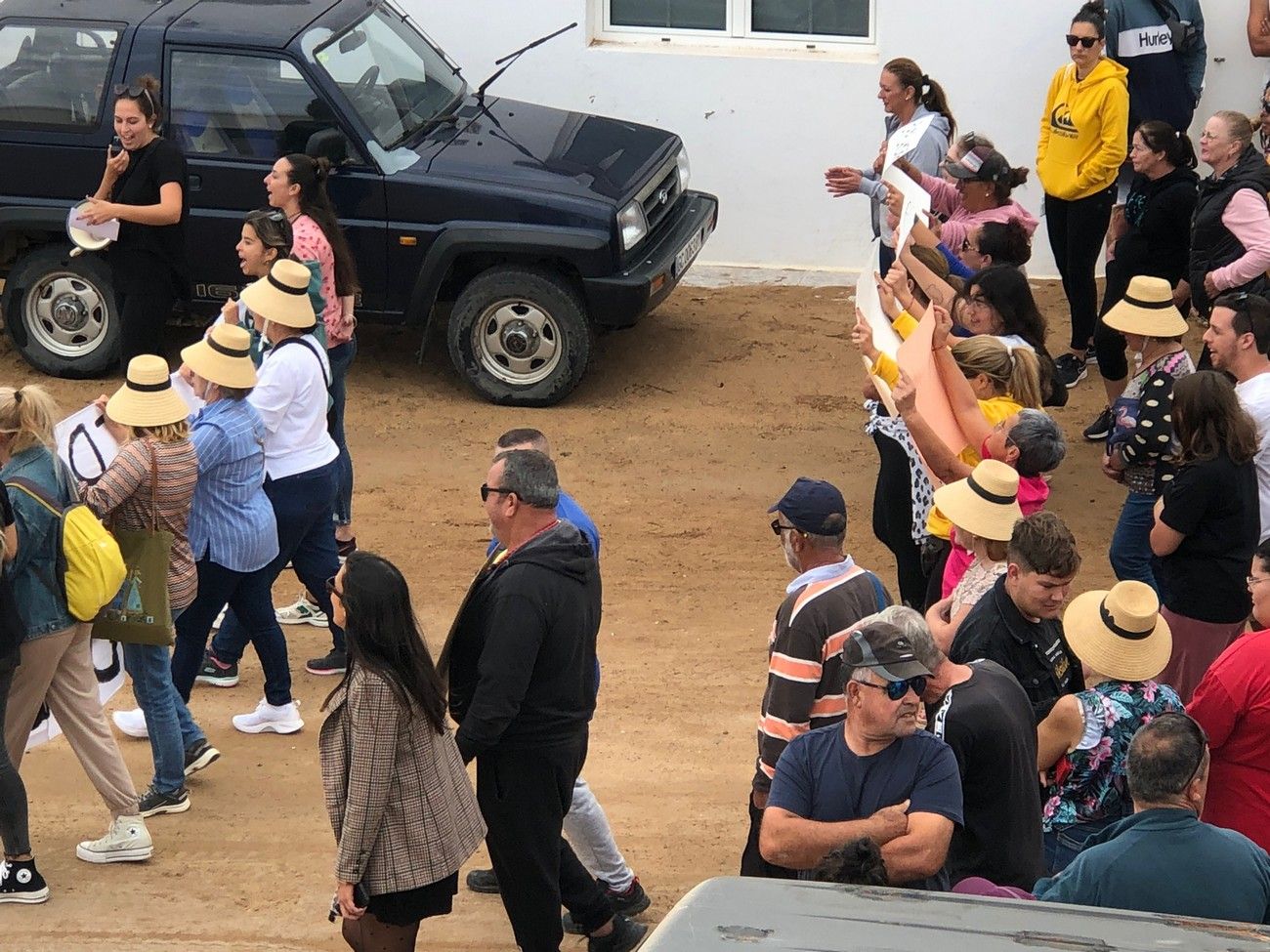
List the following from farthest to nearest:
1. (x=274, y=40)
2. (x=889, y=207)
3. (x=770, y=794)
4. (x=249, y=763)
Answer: (x=274, y=40) < (x=889, y=207) < (x=249, y=763) < (x=770, y=794)

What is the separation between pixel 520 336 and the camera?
10422 millimetres

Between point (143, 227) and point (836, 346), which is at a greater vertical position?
point (143, 227)

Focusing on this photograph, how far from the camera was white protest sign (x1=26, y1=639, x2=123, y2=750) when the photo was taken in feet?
20.6

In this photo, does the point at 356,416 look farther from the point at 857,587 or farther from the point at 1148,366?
the point at 857,587

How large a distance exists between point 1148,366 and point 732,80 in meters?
6.17

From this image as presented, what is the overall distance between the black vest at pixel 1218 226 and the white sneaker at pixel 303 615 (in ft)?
15.8

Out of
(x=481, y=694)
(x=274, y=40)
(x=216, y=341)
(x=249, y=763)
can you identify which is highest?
(x=274, y=40)

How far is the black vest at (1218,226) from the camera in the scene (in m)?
8.52

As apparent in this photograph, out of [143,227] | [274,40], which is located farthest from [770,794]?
[274,40]

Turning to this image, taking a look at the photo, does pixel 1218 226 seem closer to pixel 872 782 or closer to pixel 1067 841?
pixel 1067 841

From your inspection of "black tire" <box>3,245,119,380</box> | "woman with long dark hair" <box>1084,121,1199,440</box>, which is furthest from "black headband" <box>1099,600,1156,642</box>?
"black tire" <box>3,245,119,380</box>

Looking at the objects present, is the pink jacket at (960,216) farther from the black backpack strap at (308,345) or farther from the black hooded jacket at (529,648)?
the black hooded jacket at (529,648)

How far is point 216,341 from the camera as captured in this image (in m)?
6.33

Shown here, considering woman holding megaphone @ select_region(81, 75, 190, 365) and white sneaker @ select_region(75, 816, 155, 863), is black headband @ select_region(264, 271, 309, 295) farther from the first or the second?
woman holding megaphone @ select_region(81, 75, 190, 365)
